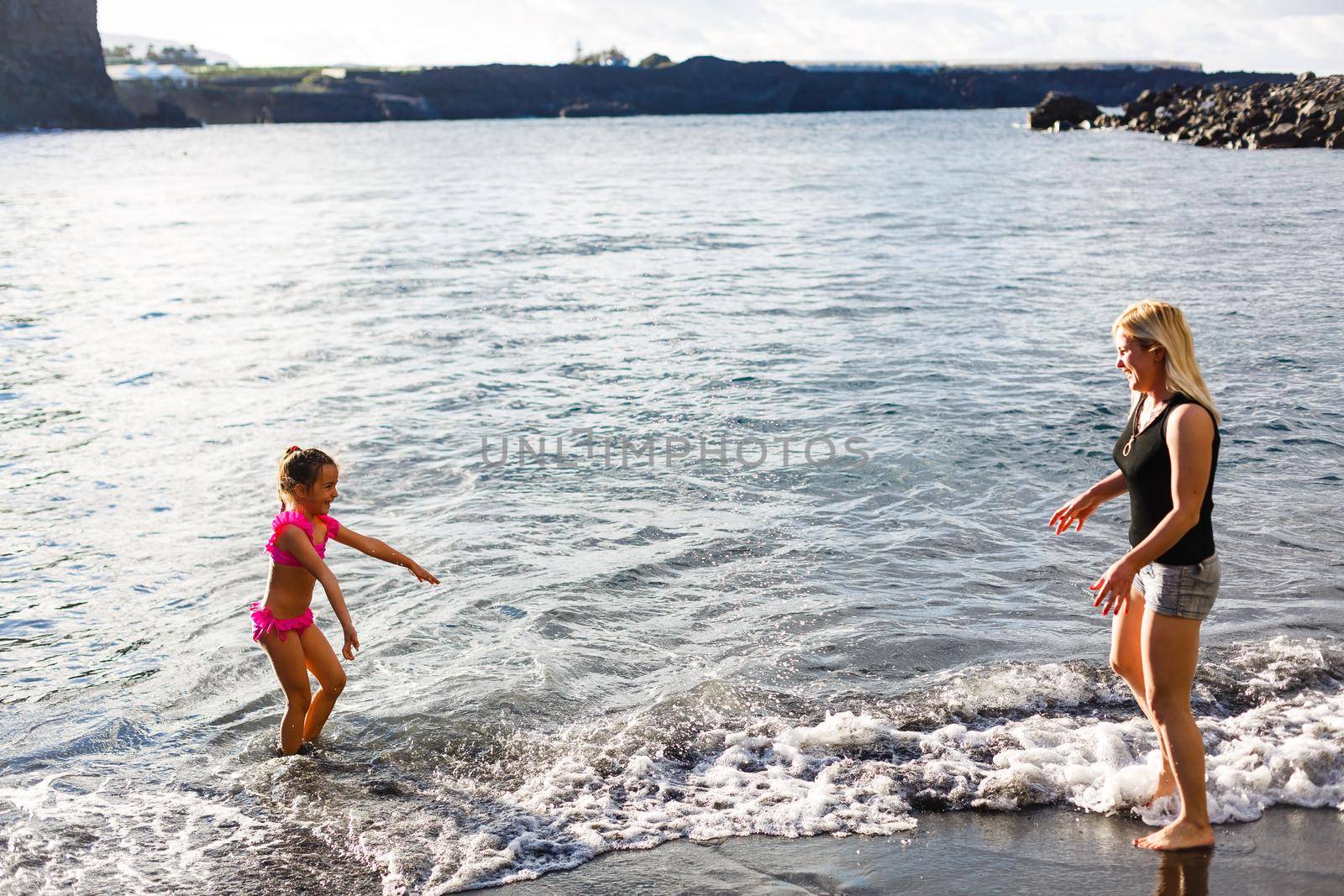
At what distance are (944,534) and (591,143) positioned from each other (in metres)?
87.0

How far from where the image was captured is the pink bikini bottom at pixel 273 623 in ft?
17.6

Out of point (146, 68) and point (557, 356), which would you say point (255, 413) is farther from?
point (146, 68)

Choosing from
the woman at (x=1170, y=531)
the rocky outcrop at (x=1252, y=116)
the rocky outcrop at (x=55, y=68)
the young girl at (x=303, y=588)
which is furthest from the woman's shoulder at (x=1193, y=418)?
the rocky outcrop at (x=55, y=68)

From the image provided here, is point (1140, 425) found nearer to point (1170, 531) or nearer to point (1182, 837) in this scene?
point (1170, 531)

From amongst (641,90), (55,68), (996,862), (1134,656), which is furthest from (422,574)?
(641,90)

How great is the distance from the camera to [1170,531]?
4.06m

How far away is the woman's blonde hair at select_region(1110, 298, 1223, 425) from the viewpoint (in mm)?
4098

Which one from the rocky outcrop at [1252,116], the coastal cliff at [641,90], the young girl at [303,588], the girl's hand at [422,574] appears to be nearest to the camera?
the young girl at [303,588]

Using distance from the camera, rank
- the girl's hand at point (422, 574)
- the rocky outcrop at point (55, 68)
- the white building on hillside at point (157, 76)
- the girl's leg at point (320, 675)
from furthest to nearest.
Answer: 1. the white building on hillside at point (157, 76)
2. the rocky outcrop at point (55, 68)
3. the girl's leg at point (320, 675)
4. the girl's hand at point (422, 574)

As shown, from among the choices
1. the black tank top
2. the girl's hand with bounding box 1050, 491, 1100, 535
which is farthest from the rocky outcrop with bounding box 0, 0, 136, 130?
the black tank top

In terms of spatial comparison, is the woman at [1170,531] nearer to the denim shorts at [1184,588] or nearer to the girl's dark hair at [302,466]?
the denim shorts at [1184,588]

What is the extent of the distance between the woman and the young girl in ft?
10.4

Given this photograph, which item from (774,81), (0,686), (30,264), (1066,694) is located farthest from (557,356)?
(774,81)

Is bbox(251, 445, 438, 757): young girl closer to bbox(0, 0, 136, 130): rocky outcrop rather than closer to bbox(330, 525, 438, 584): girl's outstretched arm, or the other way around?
bbox(330, 525, 438, 584): girl's outstretched arm
